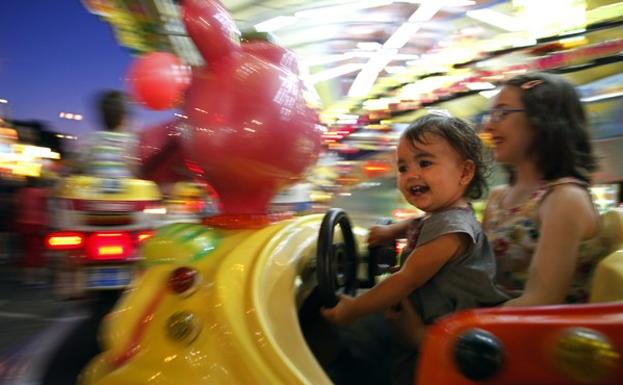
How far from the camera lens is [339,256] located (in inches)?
61.4

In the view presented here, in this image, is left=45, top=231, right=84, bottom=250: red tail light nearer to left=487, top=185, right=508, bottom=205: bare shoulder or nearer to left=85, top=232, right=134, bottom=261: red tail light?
left=85, top=232, right=134, bottom=261: red tail light

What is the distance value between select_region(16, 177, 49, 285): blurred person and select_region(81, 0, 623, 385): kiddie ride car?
4.95 m

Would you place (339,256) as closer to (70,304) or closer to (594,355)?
(594,355)

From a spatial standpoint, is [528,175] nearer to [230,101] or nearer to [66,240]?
[230,101]

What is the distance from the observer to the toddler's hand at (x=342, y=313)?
4.33 feet

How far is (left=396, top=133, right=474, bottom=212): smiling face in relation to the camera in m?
1.34

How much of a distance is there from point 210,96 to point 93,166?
239 centimetres

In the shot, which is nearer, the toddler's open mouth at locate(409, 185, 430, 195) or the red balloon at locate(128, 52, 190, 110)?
the toddler's open mouth at locate(409, 185, 430, 195)

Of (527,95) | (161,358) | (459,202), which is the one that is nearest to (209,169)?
(161,358)

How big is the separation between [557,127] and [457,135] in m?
0.33

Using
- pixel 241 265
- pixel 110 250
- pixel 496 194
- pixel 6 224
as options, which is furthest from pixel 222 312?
pixel 6 224

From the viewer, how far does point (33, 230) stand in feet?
20.4

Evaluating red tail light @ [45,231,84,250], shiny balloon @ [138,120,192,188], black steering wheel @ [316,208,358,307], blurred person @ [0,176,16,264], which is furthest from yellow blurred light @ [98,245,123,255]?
blurred person @ [0,176,16,264]

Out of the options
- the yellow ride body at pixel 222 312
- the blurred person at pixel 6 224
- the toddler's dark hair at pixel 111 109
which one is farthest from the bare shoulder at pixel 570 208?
the blurred person at pixel 6 224
